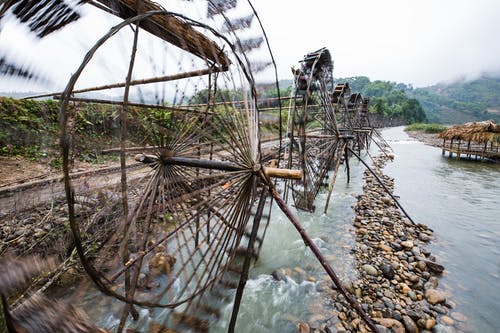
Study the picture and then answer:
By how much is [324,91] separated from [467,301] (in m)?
5.09

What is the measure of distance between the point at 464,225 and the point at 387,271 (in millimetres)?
4458

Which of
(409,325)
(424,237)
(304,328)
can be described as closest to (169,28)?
(304,328)

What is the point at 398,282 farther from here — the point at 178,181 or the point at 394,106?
the point at 394,106

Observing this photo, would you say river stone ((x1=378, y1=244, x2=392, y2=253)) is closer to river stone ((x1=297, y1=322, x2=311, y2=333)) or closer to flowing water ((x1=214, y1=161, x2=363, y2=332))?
flowing water ((x1=214, y1=161, x2=363, y2=332))

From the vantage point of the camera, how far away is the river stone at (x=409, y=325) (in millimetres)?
2883

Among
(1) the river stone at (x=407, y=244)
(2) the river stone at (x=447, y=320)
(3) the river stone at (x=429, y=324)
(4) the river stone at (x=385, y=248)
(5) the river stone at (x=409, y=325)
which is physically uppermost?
(1) the river stone at (x=407, y=244)

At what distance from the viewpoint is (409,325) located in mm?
2916

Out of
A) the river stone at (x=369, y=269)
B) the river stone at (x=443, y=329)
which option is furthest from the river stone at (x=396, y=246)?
the river stone at (x=443, y=329)

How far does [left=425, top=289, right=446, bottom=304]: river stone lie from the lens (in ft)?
11.1

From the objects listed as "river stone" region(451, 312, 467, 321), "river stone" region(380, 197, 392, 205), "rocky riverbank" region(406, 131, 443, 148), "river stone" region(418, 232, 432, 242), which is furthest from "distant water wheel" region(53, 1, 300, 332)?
"rocky riverbank" region(406, 131, 443, 148)

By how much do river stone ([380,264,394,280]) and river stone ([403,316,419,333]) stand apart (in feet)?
2.96

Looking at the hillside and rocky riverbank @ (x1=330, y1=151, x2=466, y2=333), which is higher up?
the hillside

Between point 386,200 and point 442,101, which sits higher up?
point 442,101

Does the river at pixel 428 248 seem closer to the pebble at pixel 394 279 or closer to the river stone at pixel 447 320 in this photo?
the river stone at pixel 447 320
